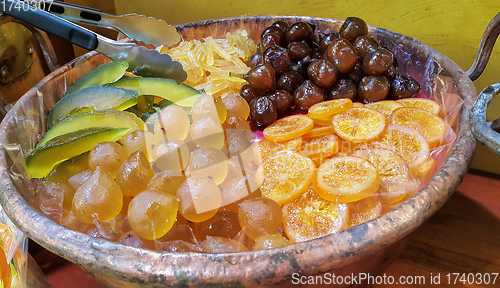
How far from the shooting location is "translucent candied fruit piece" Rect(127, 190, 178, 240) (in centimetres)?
44

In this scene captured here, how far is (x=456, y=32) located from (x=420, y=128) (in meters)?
0.62

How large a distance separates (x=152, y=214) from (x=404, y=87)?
71 centimetres

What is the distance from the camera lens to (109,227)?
479mm

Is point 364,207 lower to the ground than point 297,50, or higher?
lower

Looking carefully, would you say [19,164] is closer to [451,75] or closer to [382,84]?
[382,84]

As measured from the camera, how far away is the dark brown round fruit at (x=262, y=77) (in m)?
0.82

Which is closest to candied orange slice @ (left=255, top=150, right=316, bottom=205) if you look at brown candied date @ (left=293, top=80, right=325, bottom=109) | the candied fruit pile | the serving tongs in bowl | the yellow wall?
the candied fruit pile

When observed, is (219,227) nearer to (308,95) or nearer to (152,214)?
(152,214)

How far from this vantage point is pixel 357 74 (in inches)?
33.3

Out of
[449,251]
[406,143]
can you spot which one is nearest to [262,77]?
[406,143]

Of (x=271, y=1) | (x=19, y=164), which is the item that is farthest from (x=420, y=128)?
(x=271, y=1)

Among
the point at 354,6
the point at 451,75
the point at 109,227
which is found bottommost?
the point at 109,227

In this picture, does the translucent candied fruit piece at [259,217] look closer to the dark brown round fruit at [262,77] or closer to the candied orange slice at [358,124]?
the candied orange slice at [358,124]

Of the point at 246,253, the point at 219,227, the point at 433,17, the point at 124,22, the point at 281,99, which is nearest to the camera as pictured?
the point at 246,253
